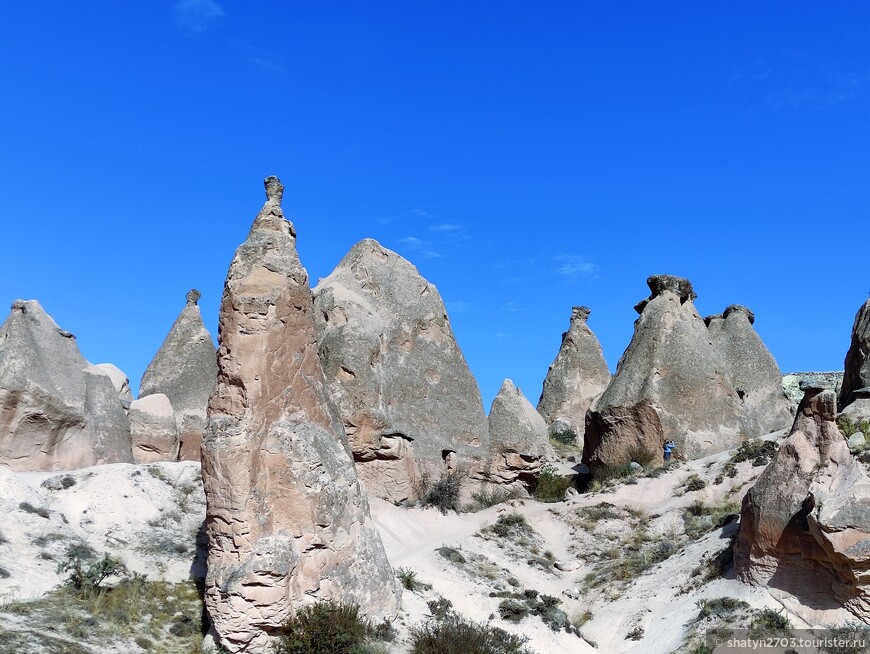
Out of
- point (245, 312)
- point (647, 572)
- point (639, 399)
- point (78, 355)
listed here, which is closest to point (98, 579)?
point (245, 312)

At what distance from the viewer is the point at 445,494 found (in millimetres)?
17625

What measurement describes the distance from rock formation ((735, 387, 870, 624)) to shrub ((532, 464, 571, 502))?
7052 mm

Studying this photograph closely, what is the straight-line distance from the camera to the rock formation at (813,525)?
10.9 m

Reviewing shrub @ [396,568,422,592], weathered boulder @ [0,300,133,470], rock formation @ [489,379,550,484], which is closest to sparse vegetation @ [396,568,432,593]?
shrub @ [396,568,422,592]

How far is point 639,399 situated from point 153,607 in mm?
12912

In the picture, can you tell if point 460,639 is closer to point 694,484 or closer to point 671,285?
point 694,484

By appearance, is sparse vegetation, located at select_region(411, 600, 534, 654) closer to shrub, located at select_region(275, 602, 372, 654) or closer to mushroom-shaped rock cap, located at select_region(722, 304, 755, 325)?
shrub, located at select_region(275, 602, 372, 654)

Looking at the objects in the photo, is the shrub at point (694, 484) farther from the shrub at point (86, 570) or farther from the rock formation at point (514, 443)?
the shrub at point (86, 570)

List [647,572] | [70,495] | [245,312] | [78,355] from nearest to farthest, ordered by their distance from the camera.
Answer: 1. [245,312]
2. [70,495]
3. [647,572]
4. [78,355]

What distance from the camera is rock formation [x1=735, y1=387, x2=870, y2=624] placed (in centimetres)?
1088

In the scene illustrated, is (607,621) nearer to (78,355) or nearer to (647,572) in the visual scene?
(647,572)

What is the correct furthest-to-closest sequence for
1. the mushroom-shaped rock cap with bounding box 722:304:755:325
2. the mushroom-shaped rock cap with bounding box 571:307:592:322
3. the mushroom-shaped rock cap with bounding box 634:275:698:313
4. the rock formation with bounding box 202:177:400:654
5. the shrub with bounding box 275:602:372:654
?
the mushroom-shaped rock cap with bounding box 571:307:592:322 → the mushroom-shaped rock cap with bounding box 722:304:755:325 → the mushroom-shaped rock cap with bounding box 634:275:698:313 → the rock formation with bounding box 202:177:400:654 → the shrub with bounding box 275:602:372:654

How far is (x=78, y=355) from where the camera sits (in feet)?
52.8

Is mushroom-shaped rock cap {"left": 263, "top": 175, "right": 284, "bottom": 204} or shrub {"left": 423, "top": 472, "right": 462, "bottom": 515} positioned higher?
mushroom-shaped rock cap {"left": 263, "top": 175, "right": 284, "bottom": 204}
